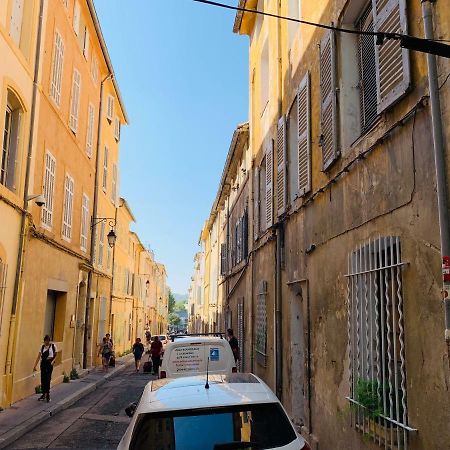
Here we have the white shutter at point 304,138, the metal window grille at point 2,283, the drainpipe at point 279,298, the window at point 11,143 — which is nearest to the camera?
the white shutter at point 304,138

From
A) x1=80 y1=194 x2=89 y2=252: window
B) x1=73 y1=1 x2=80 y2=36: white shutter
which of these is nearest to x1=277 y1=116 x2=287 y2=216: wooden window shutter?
x1=73 y1=1 x2=80 y2=36: white shutter

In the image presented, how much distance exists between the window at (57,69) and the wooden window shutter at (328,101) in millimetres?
9348

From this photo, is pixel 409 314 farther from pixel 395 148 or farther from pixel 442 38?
pixel 442 38

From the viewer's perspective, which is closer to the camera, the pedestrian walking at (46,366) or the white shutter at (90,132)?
the pedestrian walking at (46,366)

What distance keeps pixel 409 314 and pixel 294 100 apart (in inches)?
237

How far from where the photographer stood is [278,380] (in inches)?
392

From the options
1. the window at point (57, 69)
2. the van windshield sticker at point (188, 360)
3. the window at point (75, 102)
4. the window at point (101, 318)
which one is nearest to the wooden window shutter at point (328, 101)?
the van windshield sticker at point (188, 360)

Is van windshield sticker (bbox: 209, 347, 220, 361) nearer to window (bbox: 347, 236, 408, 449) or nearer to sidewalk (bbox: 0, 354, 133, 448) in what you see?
sidewalk (bbox: 0, 354, 133, 448)

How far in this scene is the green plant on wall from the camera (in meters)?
5.08

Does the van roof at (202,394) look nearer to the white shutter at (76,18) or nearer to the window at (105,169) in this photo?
the white shutter at (76,18)

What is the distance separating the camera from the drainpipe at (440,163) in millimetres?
3793

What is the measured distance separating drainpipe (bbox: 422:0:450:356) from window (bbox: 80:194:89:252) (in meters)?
16.1

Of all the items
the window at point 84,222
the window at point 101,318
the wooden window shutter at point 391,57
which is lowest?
the window at point 101,318

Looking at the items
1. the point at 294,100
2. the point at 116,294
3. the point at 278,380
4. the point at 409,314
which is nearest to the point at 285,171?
the point at 294,100
